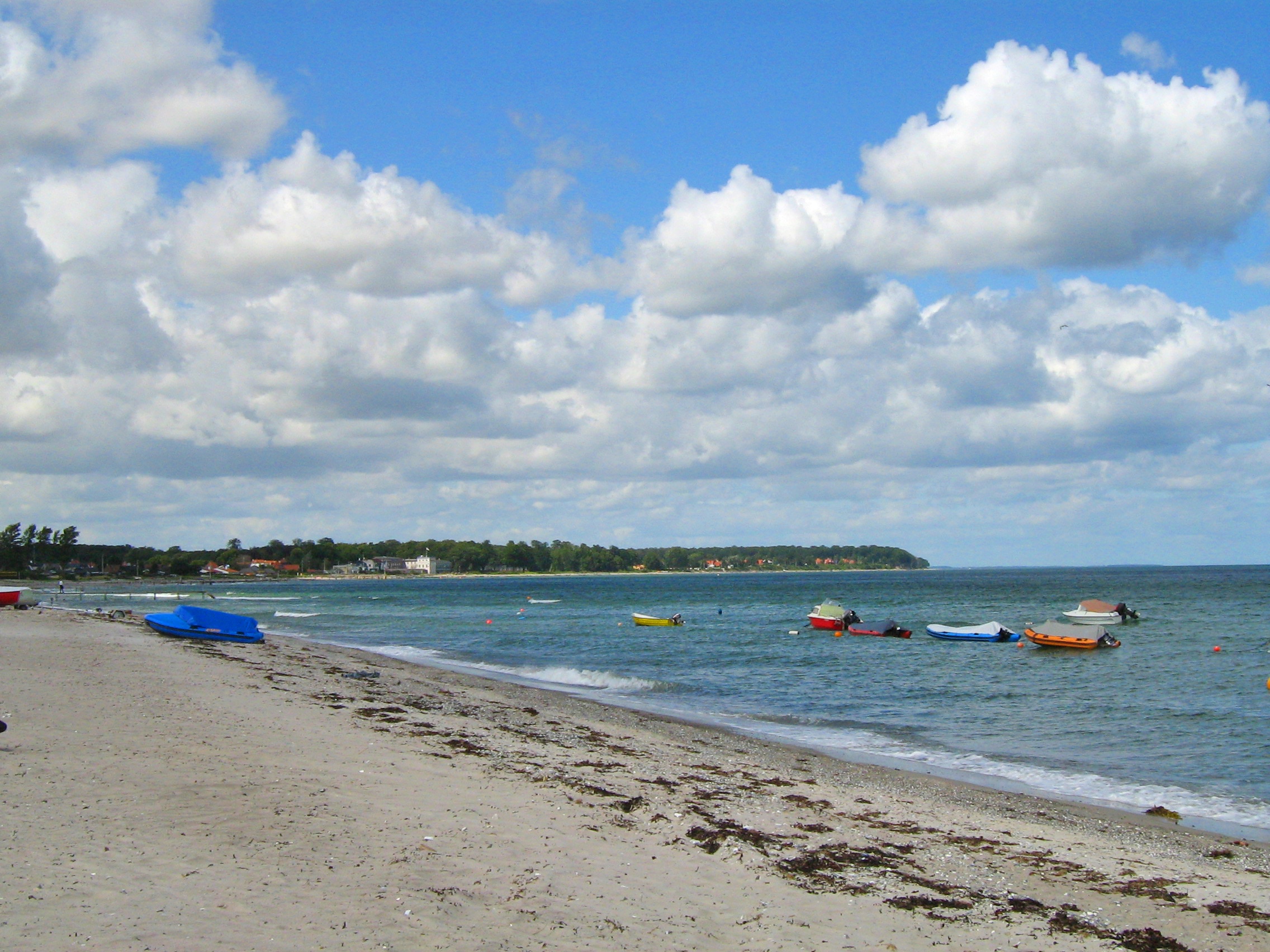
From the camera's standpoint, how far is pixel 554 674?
37531mm

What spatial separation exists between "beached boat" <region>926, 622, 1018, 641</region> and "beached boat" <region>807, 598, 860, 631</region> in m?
7.12

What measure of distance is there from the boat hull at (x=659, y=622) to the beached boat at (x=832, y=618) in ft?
32.9

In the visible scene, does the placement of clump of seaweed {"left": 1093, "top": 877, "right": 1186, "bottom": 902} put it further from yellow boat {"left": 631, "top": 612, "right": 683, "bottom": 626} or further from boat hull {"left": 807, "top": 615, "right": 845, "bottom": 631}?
yellow boat {"left": 631, "top": 612, "right": 683, "bottom": 626}

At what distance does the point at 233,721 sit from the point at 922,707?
20.8 metres

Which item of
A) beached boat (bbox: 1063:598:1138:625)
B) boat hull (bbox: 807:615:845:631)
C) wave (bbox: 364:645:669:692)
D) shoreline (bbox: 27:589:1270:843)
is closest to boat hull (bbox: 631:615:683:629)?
boat hull (bbox: 807:615:845:631)

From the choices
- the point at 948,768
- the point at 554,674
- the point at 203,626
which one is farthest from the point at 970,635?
the point at 203,626

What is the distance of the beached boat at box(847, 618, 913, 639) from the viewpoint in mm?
59875

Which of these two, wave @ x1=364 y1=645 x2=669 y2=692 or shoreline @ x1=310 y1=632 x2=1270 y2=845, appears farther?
wave @ x1=364 y1=645 x2=669 y2=692

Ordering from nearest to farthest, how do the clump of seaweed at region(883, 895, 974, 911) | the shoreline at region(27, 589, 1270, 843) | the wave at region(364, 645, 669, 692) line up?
the clump of seaweed at region(883, 895, 974, 911) < the shoreline at region(27, 589, 1270, 843) < the wave at region(364, 645, 669, 692)

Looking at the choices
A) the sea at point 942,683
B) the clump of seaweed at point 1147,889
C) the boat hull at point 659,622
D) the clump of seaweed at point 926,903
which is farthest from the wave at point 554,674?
the boat hull at point 659,622

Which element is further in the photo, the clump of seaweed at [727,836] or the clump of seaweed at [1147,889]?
the clump of seaweed at [727,836]

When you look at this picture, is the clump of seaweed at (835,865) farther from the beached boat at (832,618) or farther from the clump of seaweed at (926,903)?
the beached boat at (832,618)

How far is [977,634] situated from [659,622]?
23241 millimetres

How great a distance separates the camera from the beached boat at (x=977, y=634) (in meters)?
56.2
